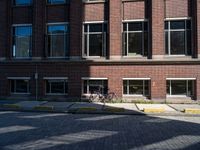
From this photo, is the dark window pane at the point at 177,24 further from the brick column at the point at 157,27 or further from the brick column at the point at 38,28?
the brick column at the point at 38,28

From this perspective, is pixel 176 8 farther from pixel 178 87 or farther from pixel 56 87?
pixel 56 87

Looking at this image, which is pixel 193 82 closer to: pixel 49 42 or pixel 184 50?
pixel 184 50

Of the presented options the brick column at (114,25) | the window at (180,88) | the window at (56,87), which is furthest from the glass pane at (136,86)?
the window at (56,87)

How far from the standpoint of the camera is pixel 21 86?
2242 centimetres

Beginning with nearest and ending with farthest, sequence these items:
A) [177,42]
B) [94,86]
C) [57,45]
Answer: [177,42], [94,86], [57,45]

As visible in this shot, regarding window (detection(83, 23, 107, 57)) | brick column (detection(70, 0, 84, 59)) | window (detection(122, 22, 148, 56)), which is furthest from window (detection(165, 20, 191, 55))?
brick column (detection(70, 0, 84, 59))

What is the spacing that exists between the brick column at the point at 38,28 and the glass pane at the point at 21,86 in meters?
2.06

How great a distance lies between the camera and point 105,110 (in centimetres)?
1652

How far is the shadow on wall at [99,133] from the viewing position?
8.70 metres

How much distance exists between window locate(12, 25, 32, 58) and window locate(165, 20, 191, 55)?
10.1 metres

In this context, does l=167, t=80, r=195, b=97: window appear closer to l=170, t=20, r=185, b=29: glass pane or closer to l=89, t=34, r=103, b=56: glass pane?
l=170, t=20, r=185, b=29: glass pane

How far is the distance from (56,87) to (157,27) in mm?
8294

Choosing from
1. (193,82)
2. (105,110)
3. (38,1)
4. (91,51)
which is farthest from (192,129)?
(38,1)

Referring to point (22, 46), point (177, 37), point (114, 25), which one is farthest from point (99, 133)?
point (22, 46)
